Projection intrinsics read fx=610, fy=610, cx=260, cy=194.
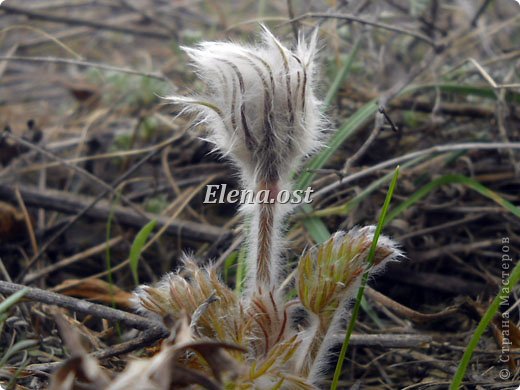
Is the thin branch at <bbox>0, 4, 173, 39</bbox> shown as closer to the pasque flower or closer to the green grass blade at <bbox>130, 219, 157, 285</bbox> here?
the green grass blade at <bbox>130, 219, 157, 285</bbox>

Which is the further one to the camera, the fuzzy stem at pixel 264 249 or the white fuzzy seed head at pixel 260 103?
the fuzzy stem at pixel 264 249

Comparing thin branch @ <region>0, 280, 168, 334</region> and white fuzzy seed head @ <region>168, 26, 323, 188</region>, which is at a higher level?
white fuzzy seed head @ <region>168, 26, 323, 188</region>

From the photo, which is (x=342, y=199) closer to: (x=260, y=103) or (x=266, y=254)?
(x=266, y=254)

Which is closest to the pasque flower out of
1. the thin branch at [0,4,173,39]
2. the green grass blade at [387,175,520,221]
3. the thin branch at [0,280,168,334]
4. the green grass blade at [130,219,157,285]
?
the thin branch at [0,280,168,334]

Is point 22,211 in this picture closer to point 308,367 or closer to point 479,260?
point 308,367

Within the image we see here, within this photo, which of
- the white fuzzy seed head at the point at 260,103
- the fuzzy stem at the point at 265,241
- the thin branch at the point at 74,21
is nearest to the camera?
the white fuzzy seed head at the point at 260,103

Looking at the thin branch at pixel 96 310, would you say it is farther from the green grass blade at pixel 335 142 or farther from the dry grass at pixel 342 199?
the green grass blade at pixel 335 142

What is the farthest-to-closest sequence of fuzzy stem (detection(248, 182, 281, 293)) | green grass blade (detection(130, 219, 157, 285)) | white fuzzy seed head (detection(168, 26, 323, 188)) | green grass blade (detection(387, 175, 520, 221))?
1. green grass blade (detection(387, 175, 520, 221))
2. green grass blade (detection(130, 219, 157, 285))
3. fuzzy stem (detection(248, 182, 281, 293))
4. white fuzzy seed head (detection(168, 26, 323, 188))

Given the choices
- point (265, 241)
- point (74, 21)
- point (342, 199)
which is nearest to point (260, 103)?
point (265, 241)

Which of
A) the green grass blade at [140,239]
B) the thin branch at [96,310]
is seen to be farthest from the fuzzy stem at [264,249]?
the green grass blade at [140,239]
